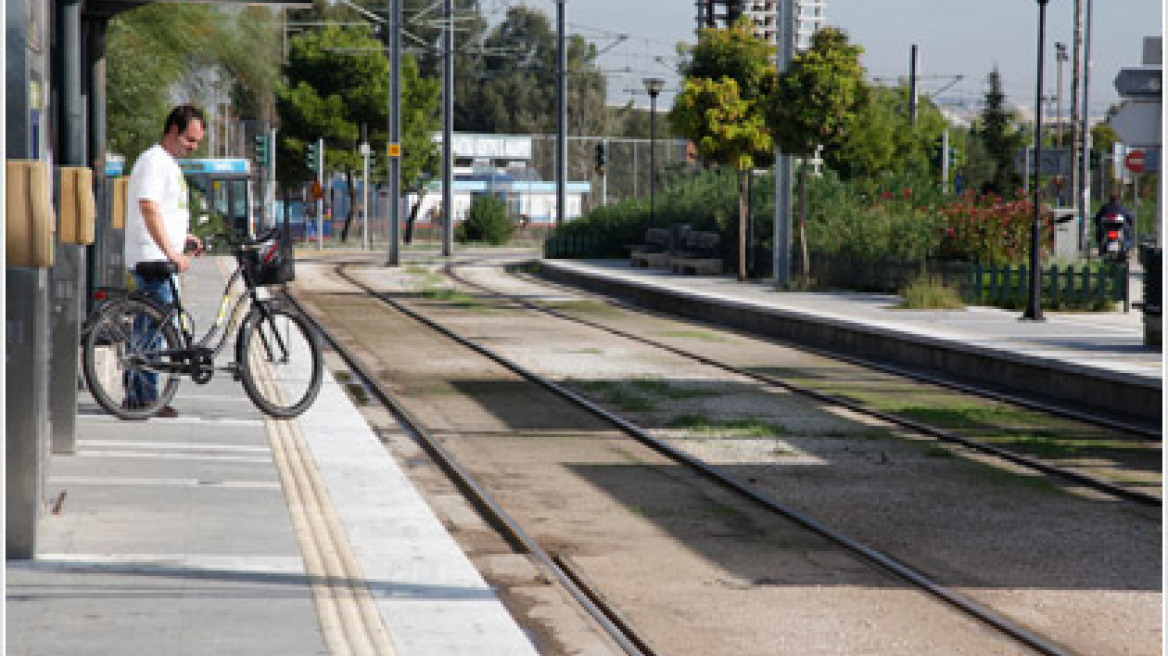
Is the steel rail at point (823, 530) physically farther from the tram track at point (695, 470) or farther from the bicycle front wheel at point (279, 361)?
the bicycle front wheel at point (279, 361)

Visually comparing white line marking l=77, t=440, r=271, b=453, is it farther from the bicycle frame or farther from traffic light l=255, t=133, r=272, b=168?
traffic light l=255, t=133, r=272, b=168

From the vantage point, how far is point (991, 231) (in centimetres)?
2867

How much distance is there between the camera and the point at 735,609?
7.21 m

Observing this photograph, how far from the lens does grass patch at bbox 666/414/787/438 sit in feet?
42.0

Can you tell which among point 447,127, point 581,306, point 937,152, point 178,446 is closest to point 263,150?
point 447,127

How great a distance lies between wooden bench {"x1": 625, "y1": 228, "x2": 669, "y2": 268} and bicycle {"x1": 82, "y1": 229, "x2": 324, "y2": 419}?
28672mm

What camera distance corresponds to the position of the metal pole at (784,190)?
32.1 metres

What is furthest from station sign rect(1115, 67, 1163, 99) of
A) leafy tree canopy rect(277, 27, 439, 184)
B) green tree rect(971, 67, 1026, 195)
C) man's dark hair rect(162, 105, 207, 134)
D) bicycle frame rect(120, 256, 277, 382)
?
green tree rect(971, 67, 1026, 195)

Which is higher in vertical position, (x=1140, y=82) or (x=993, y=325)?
(x=1140, y=82)

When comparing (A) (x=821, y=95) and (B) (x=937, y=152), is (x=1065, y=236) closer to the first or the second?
(A) (x=821, y=95)

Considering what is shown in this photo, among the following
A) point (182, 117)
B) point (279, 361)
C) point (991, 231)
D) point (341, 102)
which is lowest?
point (279, 361)

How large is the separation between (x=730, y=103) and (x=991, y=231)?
285 inches

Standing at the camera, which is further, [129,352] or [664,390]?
[664,390]

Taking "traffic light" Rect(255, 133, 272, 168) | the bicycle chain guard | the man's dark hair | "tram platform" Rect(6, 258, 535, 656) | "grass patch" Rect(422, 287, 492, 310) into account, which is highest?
"traffic light" Rect(255, 133, 272, 168)
